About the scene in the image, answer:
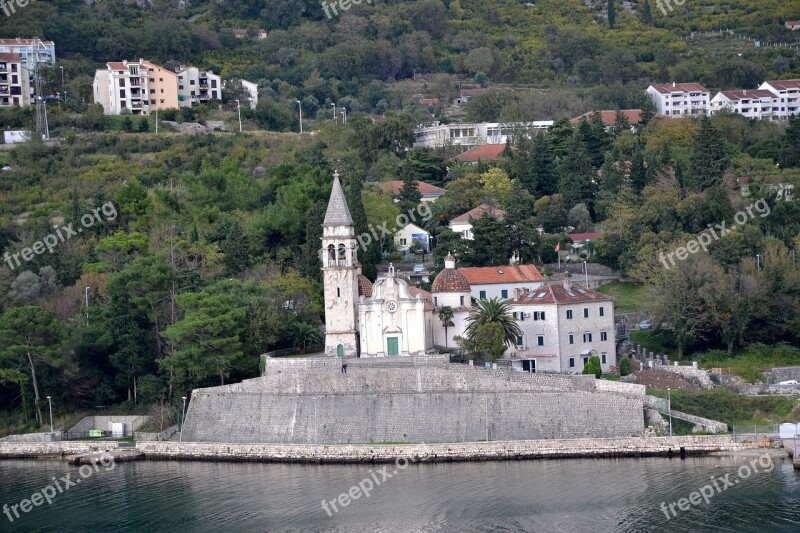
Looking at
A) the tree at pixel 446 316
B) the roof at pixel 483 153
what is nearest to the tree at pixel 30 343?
the tree at pixel 446 316

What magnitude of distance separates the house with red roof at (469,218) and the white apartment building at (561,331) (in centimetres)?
1353

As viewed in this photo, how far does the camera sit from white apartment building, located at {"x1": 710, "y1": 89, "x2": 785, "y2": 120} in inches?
4445

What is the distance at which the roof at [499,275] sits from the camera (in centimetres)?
7006

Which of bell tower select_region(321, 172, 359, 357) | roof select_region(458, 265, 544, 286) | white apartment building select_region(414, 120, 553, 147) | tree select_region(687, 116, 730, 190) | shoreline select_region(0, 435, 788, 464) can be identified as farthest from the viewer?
white apartment building select_region(414, 120, 553, 147)

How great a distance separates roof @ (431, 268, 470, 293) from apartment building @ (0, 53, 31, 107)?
5448 centimetres

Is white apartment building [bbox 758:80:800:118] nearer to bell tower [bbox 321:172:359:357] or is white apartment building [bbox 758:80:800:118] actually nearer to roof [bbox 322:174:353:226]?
roof [bbox 322:174:353:226]

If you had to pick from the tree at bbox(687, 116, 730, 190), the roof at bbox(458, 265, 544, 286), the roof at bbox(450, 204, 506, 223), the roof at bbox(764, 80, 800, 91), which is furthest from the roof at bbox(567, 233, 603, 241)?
the roof at bbox(764, 80, 800, 91)

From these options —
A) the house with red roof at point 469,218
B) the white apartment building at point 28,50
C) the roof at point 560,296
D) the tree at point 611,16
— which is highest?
the tree at point 611,16

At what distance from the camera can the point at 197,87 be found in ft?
376

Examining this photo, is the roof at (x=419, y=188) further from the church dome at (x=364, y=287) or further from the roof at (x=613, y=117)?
the church dome at (x=364, y=287)

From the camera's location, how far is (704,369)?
220 ft

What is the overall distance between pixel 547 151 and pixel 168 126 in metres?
30.7

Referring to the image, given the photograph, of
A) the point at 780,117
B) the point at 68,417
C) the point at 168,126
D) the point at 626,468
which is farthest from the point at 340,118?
the point at 626,468

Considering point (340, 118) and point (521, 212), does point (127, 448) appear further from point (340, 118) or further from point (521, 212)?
point (340, 118)
